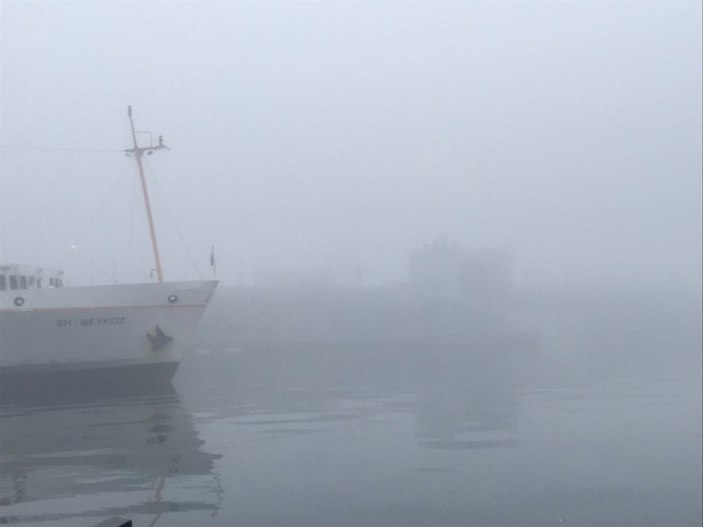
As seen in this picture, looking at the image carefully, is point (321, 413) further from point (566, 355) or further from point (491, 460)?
point (566, 355)

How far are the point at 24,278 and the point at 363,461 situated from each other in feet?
63.7

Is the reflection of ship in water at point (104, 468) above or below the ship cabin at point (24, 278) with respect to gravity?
below

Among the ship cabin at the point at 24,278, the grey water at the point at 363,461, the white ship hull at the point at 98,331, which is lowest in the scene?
the grey water at the point at 363,461

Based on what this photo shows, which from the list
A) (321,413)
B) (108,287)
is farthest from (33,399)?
(321,413)

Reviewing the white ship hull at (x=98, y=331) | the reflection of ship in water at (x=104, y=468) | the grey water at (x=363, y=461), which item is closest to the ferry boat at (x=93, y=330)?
the white ship hull at (x=98, y=331)

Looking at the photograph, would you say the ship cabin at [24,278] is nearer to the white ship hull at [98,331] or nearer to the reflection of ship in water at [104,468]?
the white ship hull at [98,331]

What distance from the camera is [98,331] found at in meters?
27.9

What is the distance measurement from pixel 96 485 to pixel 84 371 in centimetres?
1804

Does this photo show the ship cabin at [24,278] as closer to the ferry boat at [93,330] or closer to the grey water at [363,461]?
the ferry boat at [93,330]

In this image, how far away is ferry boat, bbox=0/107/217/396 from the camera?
26.8 meters

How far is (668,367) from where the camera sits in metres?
27.8

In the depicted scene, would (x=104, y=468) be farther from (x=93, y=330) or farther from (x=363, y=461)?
(x=93, y=330)

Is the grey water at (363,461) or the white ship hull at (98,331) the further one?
the white ship hull at (98,331)

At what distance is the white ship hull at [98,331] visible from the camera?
26.8 metres
